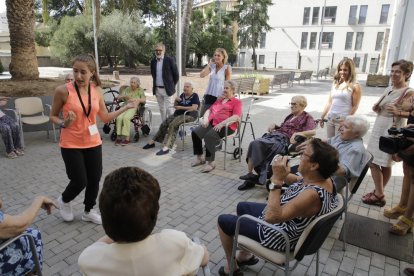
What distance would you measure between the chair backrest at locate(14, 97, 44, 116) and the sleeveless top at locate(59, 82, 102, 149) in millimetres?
3665

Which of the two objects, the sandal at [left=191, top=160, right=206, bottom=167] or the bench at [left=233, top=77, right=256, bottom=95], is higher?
the bench at [left=233, top=77, right=256, bottom=95]

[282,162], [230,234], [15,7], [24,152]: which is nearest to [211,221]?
[230,234]

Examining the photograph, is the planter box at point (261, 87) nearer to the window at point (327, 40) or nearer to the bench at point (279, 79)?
the bench at point (279, 79)

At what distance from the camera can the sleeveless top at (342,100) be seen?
392cm

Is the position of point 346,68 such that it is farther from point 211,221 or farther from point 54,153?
point 54,153

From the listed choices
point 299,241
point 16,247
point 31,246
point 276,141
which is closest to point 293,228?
point 299,241

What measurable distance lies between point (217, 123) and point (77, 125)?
7.82ft

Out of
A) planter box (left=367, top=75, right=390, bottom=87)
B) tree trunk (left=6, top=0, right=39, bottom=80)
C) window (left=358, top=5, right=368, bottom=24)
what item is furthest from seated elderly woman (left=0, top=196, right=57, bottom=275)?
window (left=358, top=5, right=368, bottom=24)

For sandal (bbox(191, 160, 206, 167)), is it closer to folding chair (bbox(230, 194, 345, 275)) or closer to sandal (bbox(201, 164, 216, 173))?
sandal (bbox(201, 164, 216, 173))

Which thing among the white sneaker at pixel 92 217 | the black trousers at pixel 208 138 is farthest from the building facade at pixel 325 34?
the white sneaker at pixel 92 217

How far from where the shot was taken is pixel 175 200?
3.75 metres

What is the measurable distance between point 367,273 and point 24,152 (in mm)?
5479

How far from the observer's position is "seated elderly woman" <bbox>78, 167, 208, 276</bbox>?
116 centimetres

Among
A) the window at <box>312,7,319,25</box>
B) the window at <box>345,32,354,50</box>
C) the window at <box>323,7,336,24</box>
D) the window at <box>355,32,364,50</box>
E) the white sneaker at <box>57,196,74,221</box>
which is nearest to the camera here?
the white sneaker at <box>57,196,74,221</box>
